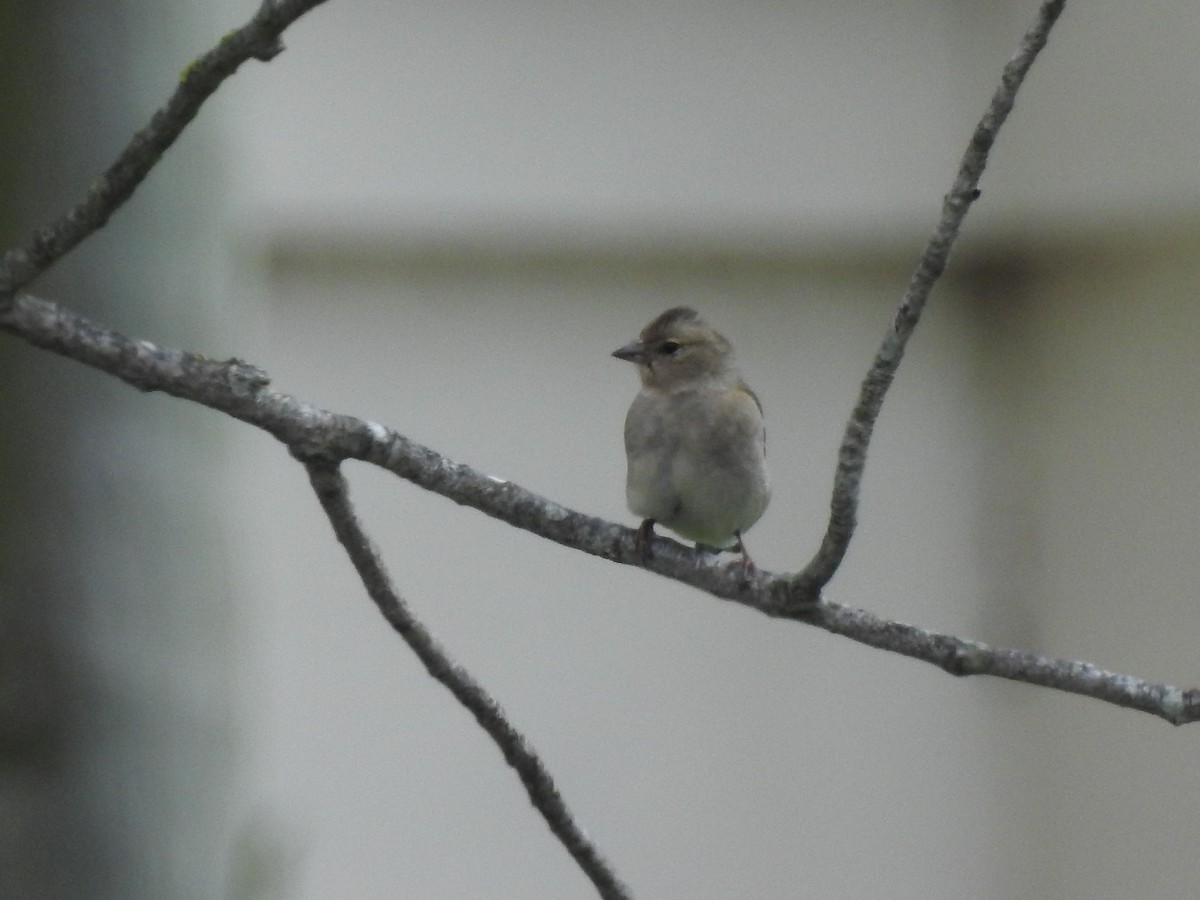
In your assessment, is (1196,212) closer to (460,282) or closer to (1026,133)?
(1026,133)

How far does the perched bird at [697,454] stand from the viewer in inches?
129

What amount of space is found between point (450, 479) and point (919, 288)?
620 mm

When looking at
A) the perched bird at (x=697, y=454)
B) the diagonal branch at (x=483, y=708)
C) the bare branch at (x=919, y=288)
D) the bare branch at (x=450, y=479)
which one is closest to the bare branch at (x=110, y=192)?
the bare branch at (x=450, y=479)

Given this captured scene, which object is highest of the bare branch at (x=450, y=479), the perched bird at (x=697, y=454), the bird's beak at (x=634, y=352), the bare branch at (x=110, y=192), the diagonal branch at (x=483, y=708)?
the bird's beak at (x=634, y=352)

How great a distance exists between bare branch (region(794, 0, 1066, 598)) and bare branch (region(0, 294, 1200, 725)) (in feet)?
0.47

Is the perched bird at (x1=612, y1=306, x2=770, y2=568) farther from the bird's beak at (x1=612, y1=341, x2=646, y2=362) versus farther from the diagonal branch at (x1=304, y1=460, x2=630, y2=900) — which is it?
the diagonal branch at (x1=304, y1=460, x2=630, y2=900)

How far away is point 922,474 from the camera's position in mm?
6699

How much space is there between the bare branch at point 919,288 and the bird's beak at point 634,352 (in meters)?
1.89

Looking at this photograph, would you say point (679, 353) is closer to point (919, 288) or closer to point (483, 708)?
point (483, 708)

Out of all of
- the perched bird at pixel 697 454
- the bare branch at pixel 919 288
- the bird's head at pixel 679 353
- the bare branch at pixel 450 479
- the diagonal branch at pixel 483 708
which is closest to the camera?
the bare branch at pixel 919 288

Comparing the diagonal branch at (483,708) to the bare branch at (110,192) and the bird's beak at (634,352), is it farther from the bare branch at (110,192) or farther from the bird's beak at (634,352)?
the bird's beak at (634,352)

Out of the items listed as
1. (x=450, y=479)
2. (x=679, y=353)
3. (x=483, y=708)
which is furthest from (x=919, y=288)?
(x=679, y=353)

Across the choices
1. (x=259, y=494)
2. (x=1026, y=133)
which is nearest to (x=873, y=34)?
(x=1026, y=133)

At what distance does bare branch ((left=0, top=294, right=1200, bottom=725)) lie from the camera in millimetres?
1723
